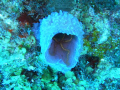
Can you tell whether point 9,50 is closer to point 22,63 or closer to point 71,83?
point 22,63

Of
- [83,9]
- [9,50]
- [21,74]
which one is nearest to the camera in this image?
[9,50]

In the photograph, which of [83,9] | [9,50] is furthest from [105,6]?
[9,50]

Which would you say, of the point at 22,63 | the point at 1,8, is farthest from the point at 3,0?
the point at 22,63

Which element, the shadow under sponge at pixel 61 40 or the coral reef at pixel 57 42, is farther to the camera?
the coral reef at pixel 57 42

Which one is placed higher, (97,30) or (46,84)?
(97,30)

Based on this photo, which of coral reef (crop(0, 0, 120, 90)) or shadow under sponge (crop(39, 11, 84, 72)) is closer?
shadow under sponge (crop(39, 11, 84, 72))

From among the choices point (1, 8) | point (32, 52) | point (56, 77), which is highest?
point (1, 8)

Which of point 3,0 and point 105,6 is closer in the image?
point 3,0

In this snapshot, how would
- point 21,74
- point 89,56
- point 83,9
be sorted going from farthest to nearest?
point 89,56 → point 21,74 → point 83,9
